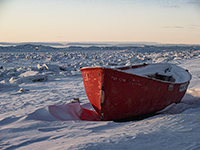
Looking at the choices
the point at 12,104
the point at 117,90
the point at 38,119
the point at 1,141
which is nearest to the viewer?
the point at 1,141

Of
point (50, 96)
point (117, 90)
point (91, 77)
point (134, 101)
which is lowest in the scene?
point (50, 96)

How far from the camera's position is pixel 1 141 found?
2801 millimetres

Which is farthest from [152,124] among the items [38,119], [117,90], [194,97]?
[194,97]

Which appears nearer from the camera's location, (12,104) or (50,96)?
(12,104)

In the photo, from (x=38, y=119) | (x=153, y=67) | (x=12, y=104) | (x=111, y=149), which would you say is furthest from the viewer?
(x=153, y=67)

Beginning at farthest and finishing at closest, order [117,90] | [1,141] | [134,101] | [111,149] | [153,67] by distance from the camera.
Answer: [153,67], [134,101], [117,90], [1,141], [111,149]

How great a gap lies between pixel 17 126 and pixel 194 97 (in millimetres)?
5551

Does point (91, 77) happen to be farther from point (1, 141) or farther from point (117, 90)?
point (1, 141)

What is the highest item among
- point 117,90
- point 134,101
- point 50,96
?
point 117,90

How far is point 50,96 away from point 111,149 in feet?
14.4

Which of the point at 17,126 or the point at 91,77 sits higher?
the point at 91,77

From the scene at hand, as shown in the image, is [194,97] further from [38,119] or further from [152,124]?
[38,119]

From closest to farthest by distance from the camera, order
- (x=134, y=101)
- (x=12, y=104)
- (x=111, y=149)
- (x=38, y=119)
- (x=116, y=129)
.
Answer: (x=111, y=149), (x=116, y=129), (x=38, y=119), (x=134, y=101), (x=12, y=104)

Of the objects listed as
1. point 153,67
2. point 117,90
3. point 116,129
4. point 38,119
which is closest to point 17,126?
point 38,119
